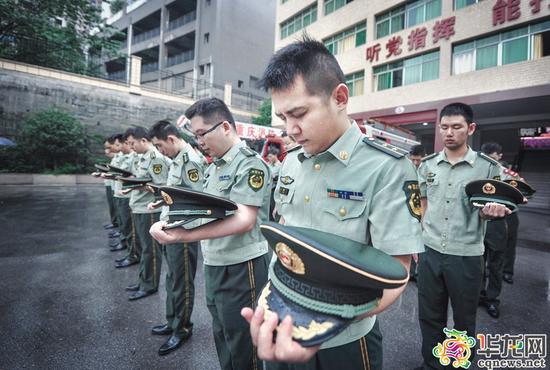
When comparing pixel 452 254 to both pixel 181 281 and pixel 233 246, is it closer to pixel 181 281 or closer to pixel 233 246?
pixel 233 246

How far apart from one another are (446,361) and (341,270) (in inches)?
84.9

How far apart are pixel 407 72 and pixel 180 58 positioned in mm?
23175

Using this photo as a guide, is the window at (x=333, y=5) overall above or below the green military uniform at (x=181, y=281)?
above

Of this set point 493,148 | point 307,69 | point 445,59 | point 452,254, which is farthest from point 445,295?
point 445,59

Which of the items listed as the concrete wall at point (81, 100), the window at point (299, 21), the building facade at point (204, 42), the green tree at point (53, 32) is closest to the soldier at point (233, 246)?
the green tree at point (53, 32)

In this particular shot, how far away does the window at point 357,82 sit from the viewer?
16.3 m

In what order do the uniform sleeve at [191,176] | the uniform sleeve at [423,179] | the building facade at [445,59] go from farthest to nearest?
1. the building facade at [445,59]
2. the uniform sleeve at [191,176]
3. the uniform sleeve at [423,179]

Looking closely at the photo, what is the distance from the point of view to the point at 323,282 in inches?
32.7

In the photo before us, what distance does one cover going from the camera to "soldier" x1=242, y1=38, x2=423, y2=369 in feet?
3.40

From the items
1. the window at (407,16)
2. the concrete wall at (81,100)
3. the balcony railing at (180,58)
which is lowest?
the concrete wall at (81,100)

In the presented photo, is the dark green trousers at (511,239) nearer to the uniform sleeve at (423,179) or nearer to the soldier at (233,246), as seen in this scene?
the uniform sleeve at (423,179)

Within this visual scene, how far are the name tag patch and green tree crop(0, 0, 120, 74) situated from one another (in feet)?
53.7

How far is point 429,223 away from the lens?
2486mm

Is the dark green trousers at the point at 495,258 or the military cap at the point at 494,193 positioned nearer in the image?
the military cap at the point at 494,193
